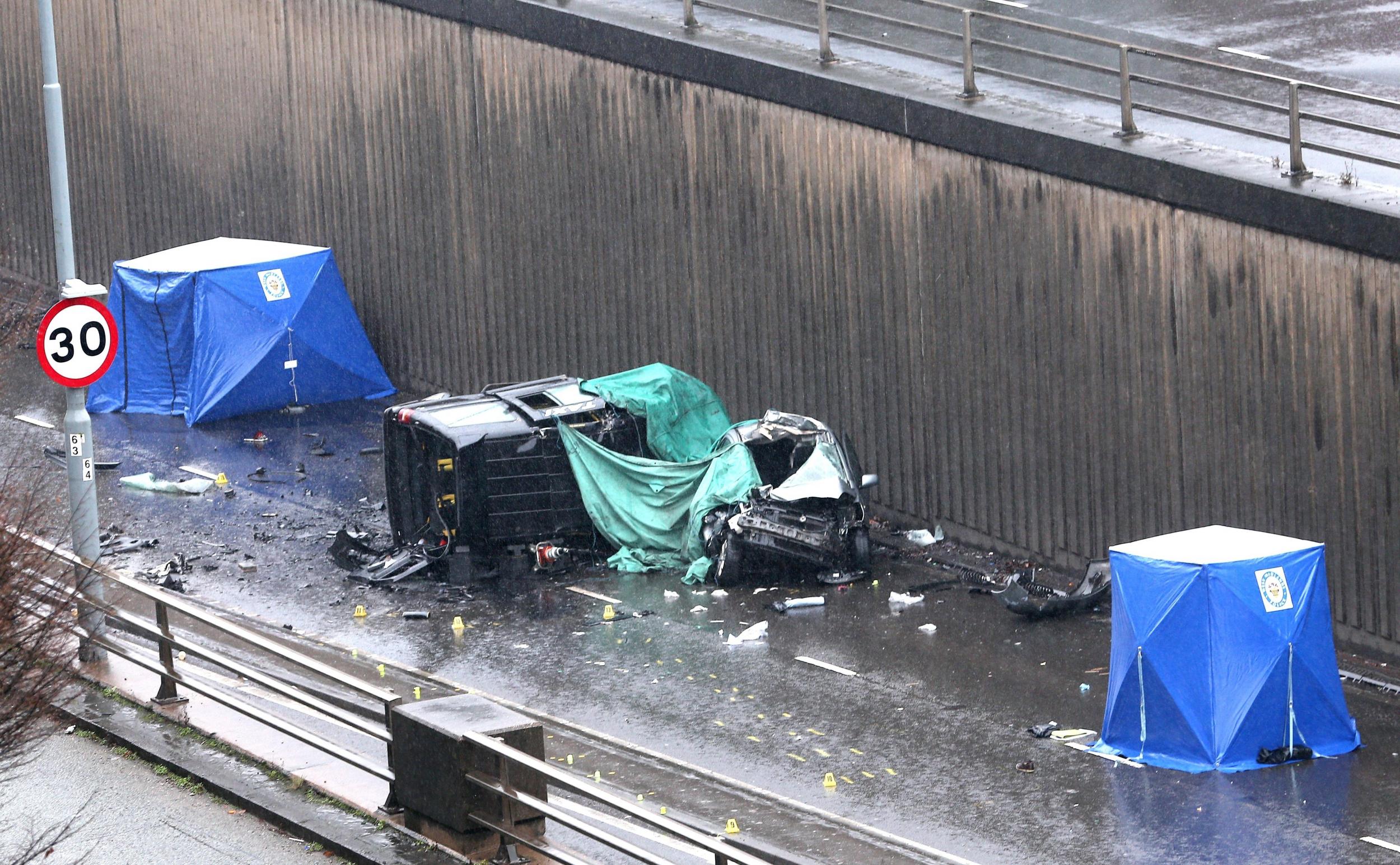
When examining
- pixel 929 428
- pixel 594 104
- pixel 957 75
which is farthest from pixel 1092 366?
pixel 594 104

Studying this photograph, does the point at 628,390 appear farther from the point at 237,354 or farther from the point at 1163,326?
the point at 237,354

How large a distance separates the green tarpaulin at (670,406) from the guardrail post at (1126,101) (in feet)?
18.2

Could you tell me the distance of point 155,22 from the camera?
29.1 meters

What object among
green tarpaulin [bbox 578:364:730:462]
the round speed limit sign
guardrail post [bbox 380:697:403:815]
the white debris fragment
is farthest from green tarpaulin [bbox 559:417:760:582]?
guardrail post [bbox 380:697:403:815]

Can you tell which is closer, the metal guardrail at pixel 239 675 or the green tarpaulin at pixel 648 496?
the metal guardrail at pixel 239 675

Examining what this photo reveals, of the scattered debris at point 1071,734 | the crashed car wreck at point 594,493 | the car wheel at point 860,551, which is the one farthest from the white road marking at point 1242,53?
the scattered debris at point 1071,734

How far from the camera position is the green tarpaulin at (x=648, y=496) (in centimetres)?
1889

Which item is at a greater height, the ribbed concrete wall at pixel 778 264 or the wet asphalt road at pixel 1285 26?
the wet asphalt road at pixel 1285 26

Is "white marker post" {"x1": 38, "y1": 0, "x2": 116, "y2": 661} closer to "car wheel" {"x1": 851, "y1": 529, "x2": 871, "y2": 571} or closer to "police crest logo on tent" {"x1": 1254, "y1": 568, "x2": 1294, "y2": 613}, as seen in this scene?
"car wheel" {"x1": 851, "y1": 529, "x2": 871, "y2": 571}

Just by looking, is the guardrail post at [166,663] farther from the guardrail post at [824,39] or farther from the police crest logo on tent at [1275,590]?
the guardrail post at [824,39]

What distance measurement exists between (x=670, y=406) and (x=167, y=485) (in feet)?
20.9

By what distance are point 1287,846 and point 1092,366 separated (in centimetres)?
660

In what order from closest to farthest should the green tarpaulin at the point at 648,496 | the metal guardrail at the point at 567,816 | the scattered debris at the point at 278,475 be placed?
the metal guardrail at the point at 567,816 → the green tarpaulin at the point at 648,496 → the scattered debris at the point at 278,475

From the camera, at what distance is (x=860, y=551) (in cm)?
1838
